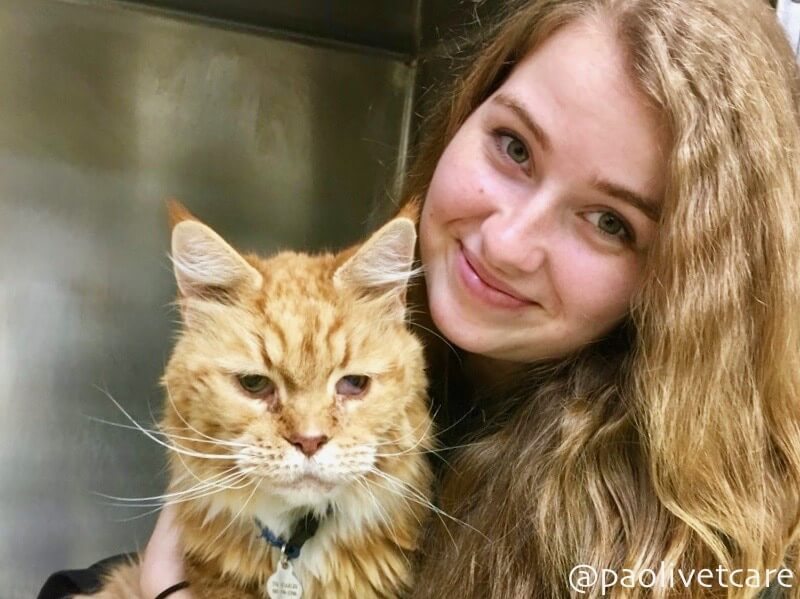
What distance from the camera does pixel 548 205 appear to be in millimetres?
1050

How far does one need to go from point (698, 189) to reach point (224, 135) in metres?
1.40

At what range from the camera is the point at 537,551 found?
1058 mm

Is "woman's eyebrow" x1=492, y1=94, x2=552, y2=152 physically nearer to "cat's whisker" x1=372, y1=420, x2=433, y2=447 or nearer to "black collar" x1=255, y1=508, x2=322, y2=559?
"cat's whisker" x1=372, y1=420, x2=433, y2=447

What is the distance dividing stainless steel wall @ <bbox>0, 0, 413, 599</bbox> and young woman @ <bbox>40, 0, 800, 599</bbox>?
0.96 meters

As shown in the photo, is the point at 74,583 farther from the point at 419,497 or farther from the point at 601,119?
the point at 601,119

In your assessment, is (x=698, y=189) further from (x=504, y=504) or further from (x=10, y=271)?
(x=10, y=271)

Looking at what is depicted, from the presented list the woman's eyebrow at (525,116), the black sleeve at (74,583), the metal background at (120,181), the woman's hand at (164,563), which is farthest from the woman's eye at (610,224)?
the black sleeve at (74,583)

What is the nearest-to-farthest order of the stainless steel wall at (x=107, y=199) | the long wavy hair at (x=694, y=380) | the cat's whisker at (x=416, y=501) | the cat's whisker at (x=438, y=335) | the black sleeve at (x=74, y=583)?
the long wavy hair at (x=694, y=380) → the cat's whisker at (x=416, y=501) → the cat's whisker at (x=438, y=335) → the black sleeve at (x=74, y=583) → the stainless steel wall at (x=107, y=199)

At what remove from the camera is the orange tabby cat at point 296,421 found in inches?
40.5

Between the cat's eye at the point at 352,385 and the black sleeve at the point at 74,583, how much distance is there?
0.79 meters

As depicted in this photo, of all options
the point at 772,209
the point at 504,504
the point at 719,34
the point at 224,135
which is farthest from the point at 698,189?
the point at 224,135

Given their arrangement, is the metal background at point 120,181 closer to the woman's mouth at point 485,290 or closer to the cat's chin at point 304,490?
the woman's mouth at point 485,290

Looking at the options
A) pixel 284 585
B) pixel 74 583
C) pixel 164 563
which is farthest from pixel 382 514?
pixel 74 583

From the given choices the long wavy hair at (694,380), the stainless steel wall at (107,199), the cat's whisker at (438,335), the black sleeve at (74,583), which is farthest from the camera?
the stainless steel wall at (107,199)
